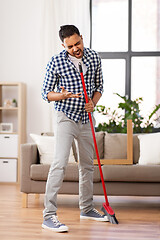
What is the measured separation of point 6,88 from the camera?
5672mm

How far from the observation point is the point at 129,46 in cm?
552

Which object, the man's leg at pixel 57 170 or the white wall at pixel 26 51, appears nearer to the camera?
the man's leg at pixel 57 170

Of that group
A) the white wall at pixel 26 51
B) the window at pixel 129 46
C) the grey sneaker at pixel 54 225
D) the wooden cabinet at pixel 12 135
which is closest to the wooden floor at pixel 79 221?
the grey sneaker at pixel 54 225

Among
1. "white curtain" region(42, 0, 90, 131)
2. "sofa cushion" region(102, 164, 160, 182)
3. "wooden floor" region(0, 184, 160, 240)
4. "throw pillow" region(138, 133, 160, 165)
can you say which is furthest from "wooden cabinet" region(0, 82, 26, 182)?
"sofa cushion" region(102, 164, 160, 182)

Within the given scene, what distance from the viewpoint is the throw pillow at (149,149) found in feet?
12.8

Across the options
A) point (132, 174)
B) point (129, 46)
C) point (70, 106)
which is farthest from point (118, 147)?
point (129, 46)

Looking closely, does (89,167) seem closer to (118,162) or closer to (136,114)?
(118,162)

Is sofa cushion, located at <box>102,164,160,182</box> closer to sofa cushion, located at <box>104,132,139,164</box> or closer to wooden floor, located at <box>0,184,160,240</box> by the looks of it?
wooden floor, located at <box>0,184,160,240</box>

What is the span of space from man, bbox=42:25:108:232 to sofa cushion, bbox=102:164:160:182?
1.72 feet

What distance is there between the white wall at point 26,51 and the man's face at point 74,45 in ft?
8.86

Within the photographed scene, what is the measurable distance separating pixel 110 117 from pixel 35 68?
120cm

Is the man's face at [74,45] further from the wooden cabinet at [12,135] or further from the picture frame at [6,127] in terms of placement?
the picture frame at [6,127]

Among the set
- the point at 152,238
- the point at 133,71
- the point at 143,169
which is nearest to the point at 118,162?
the point at 143,169

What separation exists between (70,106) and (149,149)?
1.33m
